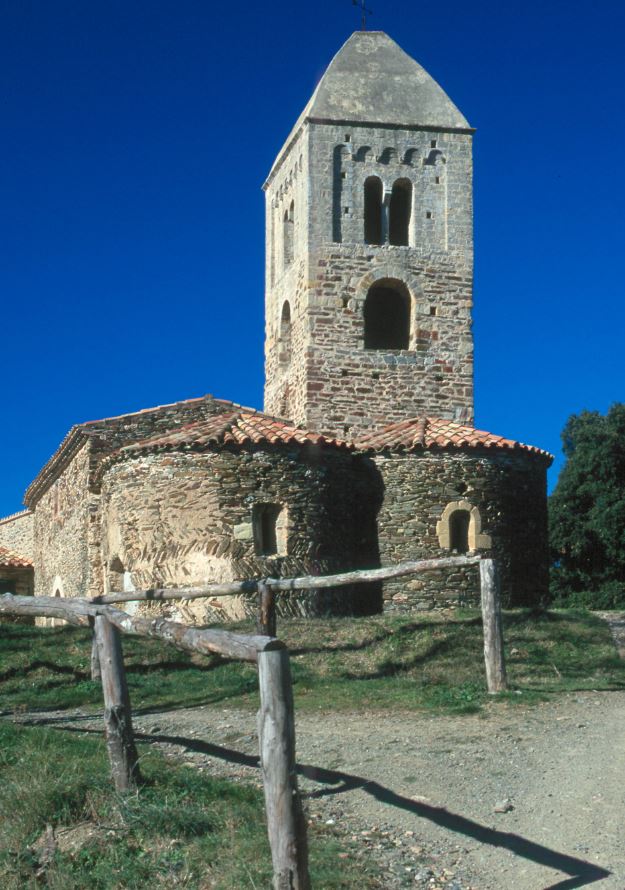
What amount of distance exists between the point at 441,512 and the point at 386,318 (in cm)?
613

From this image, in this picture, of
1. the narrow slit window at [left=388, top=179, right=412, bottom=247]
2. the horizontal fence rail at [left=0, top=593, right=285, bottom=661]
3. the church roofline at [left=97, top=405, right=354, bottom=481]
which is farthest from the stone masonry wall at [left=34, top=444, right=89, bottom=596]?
the horizontal fence rail at [left=0, top=593, right=285, bottom=661]

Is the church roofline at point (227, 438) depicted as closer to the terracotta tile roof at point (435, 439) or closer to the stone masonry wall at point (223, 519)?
the stone masonry wall at point (223, 519)

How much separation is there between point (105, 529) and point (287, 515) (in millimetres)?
3815

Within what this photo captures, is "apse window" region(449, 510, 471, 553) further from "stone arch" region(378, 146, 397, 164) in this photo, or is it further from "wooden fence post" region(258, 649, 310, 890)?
"wooden fence post" region(258, 649, 310, 890)

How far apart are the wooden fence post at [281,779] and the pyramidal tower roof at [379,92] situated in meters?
17.8

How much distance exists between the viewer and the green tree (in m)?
33.4

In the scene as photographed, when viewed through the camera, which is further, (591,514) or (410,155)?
(591,514)

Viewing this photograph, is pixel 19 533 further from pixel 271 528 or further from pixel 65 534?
pixel 271 528

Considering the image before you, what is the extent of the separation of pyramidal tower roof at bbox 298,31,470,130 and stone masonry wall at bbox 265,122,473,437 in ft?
1.02

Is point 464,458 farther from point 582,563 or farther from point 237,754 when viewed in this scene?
point 582,563

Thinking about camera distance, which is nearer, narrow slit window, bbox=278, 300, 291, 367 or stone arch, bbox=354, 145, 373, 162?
Answer: stone arch, bbox=354, 145, 373, 162

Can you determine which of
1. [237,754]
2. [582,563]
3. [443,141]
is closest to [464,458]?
[443,141]

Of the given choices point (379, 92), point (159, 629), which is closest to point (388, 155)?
point (379, 92)

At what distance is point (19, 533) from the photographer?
1314 inches
